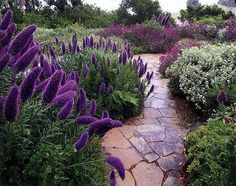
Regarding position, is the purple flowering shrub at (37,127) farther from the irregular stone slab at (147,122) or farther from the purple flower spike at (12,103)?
the irregular stone slab at (147,122)

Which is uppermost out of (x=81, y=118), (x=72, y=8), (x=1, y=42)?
(x=1, y=42)

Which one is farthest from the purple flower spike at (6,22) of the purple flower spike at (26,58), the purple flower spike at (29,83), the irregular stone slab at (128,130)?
the irregular stone slab at (128,130)

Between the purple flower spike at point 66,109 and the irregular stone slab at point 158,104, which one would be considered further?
the irregular stone slab at point 158,104

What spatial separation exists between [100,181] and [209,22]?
45.0 ft

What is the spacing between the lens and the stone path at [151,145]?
13.0 feet

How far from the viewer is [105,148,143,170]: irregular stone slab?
4.20m

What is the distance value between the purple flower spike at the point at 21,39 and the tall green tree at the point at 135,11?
1482 centimetres

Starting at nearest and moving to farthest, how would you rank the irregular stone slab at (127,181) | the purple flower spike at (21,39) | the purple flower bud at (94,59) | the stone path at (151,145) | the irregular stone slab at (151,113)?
the purple flower spike at (21,39) < the irregular stone slab at (127,181) < the stone path at (151,145) < the purple flower bud at (94,59) < the irregular stone slab at (151,113)

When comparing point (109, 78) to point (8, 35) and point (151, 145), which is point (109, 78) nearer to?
point (151, 145)

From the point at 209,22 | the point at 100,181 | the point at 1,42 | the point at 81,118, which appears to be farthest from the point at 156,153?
the point at 209,22

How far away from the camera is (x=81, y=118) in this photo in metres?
2.40

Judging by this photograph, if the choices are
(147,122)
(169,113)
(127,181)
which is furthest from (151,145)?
(169,113)

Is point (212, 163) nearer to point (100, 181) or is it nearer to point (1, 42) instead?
point (100, 181)

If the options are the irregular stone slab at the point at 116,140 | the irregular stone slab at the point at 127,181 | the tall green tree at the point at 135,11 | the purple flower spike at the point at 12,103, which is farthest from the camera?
the tall green tree at the point at 135,11
